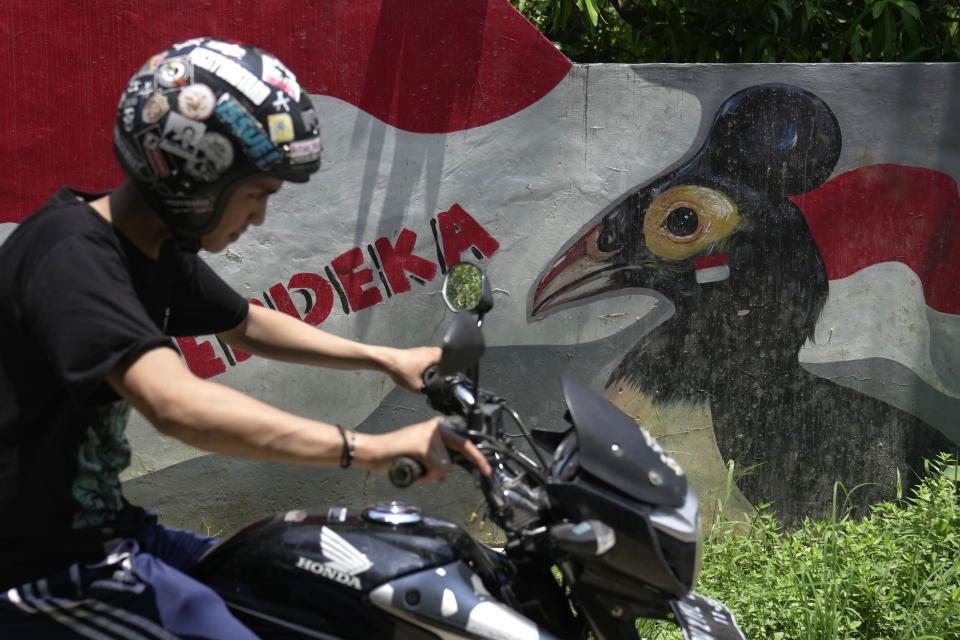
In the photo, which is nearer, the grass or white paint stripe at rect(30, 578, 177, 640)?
white paint stripe at rect(30, 578, 177, 640)

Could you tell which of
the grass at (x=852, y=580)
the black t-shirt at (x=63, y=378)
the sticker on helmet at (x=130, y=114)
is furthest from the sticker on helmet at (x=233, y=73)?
the grass at (x=852, y=580)

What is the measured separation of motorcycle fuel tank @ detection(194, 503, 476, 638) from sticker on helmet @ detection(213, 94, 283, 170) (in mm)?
678

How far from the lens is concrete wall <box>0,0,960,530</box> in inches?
175

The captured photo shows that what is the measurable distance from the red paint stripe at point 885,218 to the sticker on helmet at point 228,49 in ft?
10.2

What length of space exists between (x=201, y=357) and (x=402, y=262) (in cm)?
88

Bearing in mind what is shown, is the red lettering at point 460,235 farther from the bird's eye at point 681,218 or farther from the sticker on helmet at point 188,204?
the sticker on helmet at point 188,204

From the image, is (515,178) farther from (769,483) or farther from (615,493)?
(615,493)

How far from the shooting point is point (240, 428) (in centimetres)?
188

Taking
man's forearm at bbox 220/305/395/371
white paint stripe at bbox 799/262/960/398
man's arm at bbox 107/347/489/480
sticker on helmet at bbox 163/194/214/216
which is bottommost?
white paint stripe at bbox 799/262/960/398

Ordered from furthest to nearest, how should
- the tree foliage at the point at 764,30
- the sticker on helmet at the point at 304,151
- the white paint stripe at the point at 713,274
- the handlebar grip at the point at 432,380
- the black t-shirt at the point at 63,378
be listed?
the tree foliage at the point at 764,30 < the white paint stripe at the point at 713,274 < the handlebar grip at the point at 432,380 < the sticker on helmet at the point at 304,151 < the black t-shirt at the point at 63,378

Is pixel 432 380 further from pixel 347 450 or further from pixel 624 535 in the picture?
pixel 624 535

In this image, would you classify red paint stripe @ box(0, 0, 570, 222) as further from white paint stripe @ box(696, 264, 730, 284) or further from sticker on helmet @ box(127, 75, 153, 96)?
sticker on helmet @ box(127, 75, 153, 96)

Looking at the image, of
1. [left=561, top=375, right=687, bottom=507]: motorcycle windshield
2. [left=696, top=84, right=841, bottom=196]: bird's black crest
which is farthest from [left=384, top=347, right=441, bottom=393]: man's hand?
[left=696, top=84, right=841, bottom=196]: bird's black crest

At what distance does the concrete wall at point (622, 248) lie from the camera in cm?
445
